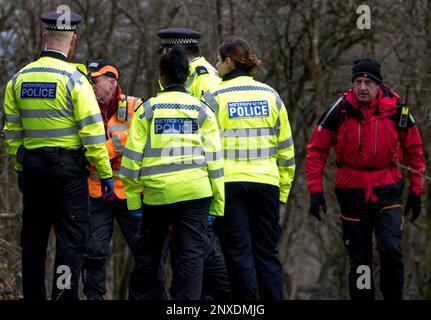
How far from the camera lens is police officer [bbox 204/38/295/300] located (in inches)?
287

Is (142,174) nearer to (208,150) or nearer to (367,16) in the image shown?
(208,150)

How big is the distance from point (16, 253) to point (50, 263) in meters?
5.36

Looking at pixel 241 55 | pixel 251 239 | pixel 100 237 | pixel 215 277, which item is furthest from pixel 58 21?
pixel 215 277

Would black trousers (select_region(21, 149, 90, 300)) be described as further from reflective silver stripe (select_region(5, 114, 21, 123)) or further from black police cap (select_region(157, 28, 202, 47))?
black police cap (select_region(157, 28, 202, 47))

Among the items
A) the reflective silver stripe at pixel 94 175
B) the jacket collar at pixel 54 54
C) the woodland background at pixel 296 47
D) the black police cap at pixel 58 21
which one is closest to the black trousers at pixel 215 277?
the reflective silver stripe at pixel 94 175

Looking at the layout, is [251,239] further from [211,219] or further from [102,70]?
[102,70]

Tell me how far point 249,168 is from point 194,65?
1229 mm

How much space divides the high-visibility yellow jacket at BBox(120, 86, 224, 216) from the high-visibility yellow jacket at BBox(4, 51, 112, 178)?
0.33 meters

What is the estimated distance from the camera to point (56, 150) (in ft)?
23.3

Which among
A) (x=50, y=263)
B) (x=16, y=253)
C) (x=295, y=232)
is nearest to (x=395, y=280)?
(x=16, y=253)

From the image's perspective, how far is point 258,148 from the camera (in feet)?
24.0

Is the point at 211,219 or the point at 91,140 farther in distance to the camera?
the point at 211,219

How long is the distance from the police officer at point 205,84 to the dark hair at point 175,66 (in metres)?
0.84

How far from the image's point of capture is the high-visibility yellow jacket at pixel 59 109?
7.08 m
